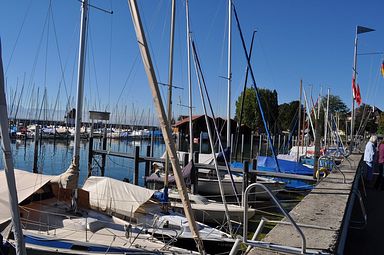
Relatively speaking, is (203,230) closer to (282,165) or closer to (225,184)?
(225,184)

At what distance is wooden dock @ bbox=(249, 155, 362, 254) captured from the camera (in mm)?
4371

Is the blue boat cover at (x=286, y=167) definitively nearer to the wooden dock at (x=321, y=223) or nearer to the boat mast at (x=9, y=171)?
the wooden dock at (x=321, y=223)

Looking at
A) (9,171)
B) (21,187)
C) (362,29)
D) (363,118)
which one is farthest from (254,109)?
(9,171)

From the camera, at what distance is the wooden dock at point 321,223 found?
14.3ft

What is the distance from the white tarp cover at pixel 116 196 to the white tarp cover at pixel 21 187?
184 centimetres

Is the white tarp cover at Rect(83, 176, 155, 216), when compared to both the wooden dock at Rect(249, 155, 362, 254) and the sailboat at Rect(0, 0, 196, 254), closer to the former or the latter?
the sailboat at Rect(0, 0, 196, 254)

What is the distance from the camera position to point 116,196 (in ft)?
41.7

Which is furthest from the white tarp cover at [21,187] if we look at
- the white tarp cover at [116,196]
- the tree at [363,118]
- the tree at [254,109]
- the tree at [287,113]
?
the tree at [287,113]

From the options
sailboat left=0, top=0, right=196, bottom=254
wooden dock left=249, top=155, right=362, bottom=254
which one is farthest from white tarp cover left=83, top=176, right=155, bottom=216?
wooden dock left=249, top=155, right=362, bottom=254

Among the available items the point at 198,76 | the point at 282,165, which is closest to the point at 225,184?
the point at 282,165

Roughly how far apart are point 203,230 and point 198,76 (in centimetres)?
540

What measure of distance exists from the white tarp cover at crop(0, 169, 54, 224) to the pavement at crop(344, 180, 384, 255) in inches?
312

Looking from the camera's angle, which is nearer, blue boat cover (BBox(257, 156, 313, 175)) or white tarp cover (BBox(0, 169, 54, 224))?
white tarp cover (BBox(0, 169, 54, 224))

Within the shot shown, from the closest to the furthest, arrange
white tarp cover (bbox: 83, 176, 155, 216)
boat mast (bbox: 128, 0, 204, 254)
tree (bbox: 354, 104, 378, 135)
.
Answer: boat mast (bbox: 128, 0, 204, 254), white tarp cover (bbox: 83, 176, 155, 216), tree (bbox: 354, 104, 378, 135)
